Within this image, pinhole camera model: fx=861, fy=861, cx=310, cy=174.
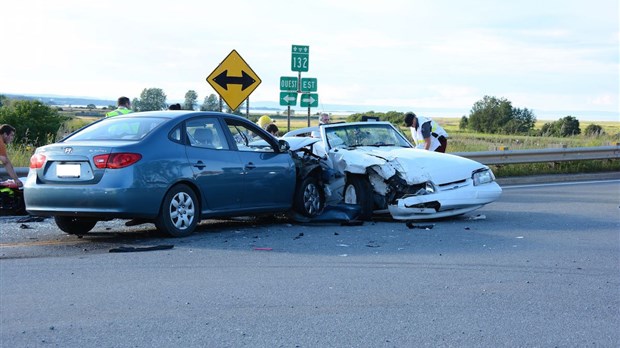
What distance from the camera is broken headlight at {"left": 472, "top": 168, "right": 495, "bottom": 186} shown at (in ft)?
39.1

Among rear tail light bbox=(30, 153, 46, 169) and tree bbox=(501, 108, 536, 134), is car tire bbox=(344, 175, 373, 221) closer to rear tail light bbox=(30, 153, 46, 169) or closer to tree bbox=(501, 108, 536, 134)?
rear tail light bbox=(30, 153, 46, 169)

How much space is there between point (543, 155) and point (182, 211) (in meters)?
13.9

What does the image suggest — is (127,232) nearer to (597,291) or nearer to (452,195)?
(452,195)

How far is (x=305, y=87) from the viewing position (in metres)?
22.2

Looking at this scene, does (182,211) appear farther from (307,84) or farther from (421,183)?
(307,84)

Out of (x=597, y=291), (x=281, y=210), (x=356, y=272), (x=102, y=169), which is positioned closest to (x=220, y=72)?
(x=281, y=210)

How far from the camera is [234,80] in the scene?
17531 millimetres

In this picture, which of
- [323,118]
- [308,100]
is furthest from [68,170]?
[308,100]

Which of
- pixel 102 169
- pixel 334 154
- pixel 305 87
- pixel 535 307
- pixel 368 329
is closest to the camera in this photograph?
pixel 368 329

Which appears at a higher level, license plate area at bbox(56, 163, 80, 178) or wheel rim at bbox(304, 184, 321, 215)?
license plate area at bbox(56, 163, 80, 178)

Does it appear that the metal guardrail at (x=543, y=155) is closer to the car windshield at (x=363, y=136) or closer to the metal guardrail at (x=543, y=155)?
the metal guardrail at (x=543, y=155)

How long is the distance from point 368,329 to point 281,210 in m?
5.64

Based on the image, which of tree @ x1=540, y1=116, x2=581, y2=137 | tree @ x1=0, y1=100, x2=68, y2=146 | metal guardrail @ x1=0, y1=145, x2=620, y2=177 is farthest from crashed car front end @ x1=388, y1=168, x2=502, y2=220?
tree @ x1=0, y1=100, x2=68, y2=146

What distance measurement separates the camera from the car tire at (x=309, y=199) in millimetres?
11680
